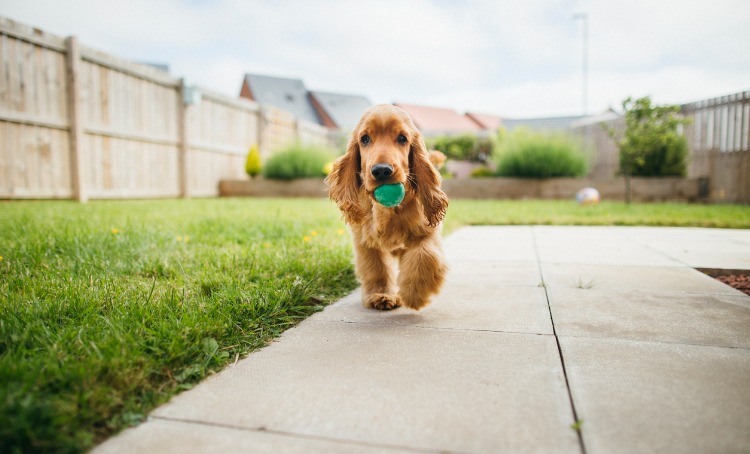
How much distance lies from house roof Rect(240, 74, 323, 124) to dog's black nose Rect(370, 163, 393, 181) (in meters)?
30.4

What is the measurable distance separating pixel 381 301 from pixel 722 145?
10.8 m

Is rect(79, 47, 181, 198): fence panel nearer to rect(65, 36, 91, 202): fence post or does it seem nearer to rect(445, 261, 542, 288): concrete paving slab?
rect(65, 36, 91, 202): fence post

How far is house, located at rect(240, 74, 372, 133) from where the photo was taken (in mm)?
31828

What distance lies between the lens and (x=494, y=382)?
4.51 feet

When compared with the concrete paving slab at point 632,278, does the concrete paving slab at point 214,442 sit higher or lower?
lower

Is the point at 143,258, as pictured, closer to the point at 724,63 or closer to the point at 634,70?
the point at 724,63

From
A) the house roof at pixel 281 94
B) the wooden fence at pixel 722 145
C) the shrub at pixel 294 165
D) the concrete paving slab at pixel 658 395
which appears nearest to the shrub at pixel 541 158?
the wooden fence at pixel 722 145

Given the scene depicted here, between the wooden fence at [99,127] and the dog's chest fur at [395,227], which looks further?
the wooden fence at [99,127]

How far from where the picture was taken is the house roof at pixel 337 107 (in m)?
33.5

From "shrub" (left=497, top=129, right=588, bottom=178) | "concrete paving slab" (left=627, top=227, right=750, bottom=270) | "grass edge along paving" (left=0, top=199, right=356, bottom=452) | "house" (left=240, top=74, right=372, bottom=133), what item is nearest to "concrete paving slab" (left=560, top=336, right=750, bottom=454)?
"grass edge along paving" (left=0, top=199, right=356, bottom=452)

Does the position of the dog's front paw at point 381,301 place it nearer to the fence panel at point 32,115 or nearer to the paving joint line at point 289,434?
the paving joint line at point 289,434

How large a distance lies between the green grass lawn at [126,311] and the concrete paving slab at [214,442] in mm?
70

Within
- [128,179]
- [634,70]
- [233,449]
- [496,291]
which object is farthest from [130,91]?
[634,70]

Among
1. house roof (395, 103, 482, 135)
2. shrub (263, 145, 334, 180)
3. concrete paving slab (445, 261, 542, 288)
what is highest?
house roof (395, 103, 482, 135)
